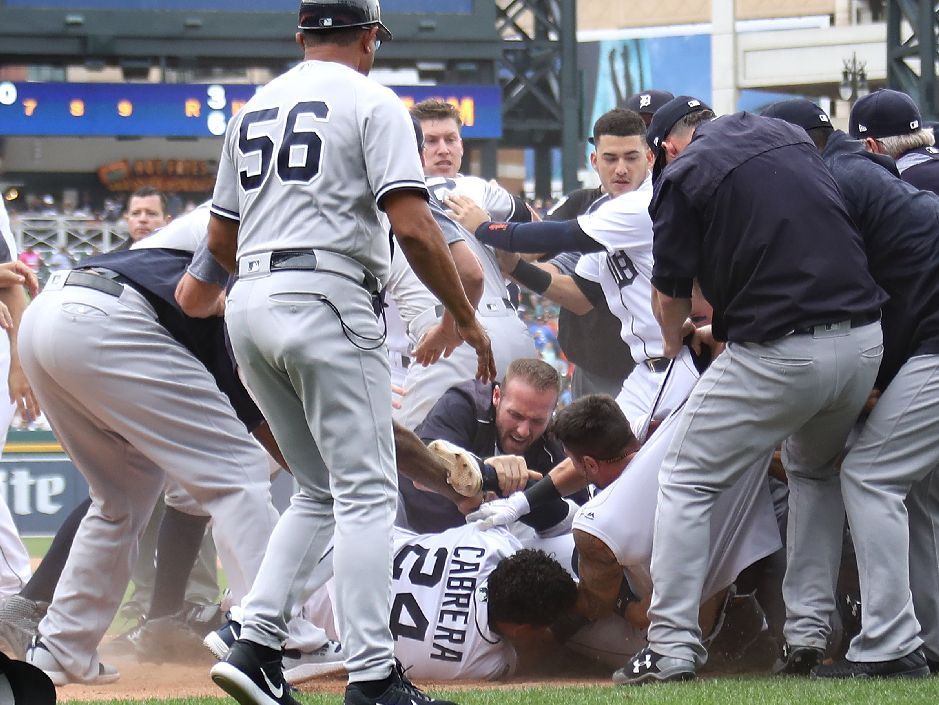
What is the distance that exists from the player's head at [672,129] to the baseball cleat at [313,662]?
6.75 ft

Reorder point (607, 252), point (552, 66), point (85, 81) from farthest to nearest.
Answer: point (85, 81) → point (552, 66) → point (607, 252)

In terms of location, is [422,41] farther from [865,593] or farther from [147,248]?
[865,593]

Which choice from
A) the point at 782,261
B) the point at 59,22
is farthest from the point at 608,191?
the point at 59,22

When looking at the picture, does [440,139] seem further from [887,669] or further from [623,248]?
[887,669]

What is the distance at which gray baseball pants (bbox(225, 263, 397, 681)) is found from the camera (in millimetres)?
3725

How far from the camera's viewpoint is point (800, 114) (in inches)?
204

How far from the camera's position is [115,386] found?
4.86 meters

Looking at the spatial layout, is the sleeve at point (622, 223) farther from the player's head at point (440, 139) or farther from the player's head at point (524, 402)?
the player's head at point (440, 139)

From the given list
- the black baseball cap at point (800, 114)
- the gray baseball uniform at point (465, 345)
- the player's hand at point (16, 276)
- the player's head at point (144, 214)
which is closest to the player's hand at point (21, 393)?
the player's hand at point (16, 276)

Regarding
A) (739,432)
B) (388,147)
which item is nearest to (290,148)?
(388,147)

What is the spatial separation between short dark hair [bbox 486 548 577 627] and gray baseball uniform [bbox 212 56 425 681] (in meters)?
1.12

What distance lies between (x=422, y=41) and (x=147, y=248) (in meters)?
9.67

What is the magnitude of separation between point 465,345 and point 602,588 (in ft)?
6.24

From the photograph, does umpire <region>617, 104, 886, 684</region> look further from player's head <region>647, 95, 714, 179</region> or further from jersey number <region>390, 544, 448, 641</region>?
jersey number <region>390, 544, 448, 641</region>
